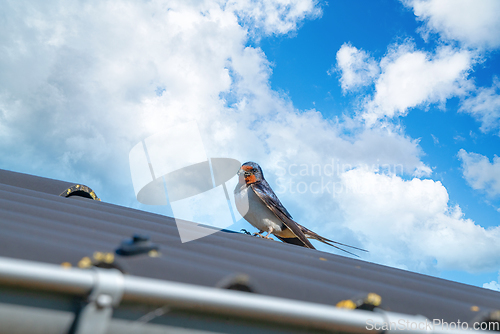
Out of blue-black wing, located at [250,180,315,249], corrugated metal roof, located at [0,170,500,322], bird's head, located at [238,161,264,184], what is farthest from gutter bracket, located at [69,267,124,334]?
bird's head, located at [238,161,264,184]

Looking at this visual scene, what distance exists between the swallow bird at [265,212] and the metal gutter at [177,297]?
3132mm

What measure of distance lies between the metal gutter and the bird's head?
3593 millimetres

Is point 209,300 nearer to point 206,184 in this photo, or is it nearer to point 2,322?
point 2,322

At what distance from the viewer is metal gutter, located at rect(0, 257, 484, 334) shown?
2.57 feet

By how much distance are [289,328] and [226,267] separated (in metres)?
0.45

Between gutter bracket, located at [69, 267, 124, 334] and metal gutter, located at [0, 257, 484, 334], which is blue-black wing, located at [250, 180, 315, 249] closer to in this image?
metal gutter, located at [0, 257, 484, 334]

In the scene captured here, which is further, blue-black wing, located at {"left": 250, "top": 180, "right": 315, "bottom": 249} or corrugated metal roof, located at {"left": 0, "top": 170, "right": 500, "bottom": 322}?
blue-black wing, located at {"left": 250, "top": 180, "right": 315, "bottom": 249}

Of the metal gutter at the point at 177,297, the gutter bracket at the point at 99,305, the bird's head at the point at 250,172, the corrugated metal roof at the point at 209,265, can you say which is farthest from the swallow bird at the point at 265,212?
the gutter bracket at the point at 99,305

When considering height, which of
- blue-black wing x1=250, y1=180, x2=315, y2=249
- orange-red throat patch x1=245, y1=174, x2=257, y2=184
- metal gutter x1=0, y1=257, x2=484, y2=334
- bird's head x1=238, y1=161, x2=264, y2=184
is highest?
bird's head x1=238, y1=161, x2=264, y2=184

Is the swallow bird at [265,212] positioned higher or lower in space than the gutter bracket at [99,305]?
higher

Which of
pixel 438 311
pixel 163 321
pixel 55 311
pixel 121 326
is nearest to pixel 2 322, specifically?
pixel 55 311

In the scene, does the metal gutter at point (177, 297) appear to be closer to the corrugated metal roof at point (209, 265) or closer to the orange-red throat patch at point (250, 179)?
the corrugated metal roof at point (209, 265)

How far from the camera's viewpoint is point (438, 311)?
1312mm

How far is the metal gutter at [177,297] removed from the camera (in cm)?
78
